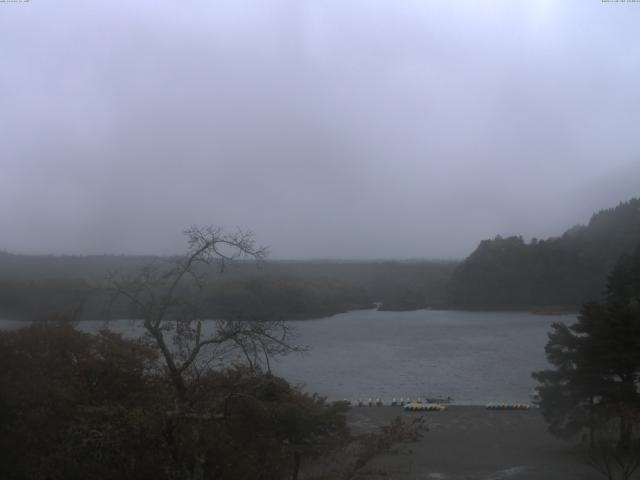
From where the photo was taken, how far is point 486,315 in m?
49.5

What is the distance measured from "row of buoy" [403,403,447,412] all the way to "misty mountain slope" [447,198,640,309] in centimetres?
1517

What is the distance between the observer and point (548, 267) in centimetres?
4269

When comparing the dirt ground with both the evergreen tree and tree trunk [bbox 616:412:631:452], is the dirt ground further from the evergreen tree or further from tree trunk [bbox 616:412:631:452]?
the evergreen tree

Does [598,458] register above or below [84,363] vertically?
below

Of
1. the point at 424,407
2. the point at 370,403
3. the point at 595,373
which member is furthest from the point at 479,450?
the point at 370,403

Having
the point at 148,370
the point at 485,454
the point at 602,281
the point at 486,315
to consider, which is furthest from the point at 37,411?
the point at 486,315

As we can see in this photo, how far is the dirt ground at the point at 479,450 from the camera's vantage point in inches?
487

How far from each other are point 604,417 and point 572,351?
68.7 inches

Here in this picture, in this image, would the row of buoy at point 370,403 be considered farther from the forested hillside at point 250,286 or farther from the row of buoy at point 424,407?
the forested hillside at point 250,286

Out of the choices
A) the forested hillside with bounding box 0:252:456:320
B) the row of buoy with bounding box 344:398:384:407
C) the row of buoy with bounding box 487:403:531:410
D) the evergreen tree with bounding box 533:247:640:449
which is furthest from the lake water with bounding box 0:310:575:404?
the evergreen tree with bounding box 533:247:640:449

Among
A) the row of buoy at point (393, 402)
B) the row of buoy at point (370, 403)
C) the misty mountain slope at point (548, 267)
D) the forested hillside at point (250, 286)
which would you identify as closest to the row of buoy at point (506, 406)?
the row of buoy at point (393, 402)

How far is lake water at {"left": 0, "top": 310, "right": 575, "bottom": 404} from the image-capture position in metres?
23.3

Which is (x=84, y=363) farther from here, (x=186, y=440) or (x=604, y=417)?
(x=604, y=417)

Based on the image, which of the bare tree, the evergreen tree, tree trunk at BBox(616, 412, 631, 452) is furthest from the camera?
the evergreen tree
